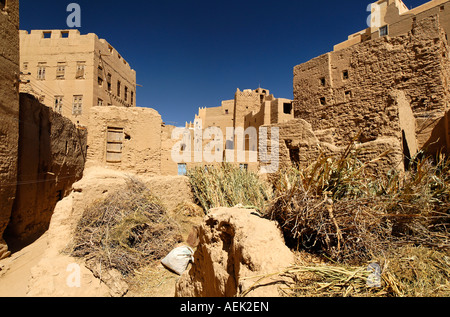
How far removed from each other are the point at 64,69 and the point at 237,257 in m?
17.8

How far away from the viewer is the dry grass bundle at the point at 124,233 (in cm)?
445

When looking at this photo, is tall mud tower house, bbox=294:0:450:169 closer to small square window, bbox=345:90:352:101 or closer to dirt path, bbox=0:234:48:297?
small square window, bbox=345:90:352:101

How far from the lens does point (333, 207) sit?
2.01 m

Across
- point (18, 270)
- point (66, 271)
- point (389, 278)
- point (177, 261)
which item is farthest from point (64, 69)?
point (389, 278)

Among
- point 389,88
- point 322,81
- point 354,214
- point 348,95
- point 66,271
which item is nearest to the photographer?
point 354,214

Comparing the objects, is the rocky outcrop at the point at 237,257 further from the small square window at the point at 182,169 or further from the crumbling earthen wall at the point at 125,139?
the small square window at the point at 182,169

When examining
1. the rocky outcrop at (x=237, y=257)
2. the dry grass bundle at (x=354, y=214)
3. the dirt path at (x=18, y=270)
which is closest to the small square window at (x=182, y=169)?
the dirt path at (x=18, y=270)

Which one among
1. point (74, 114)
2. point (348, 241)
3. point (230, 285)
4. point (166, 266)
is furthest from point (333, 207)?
point (74, 114)

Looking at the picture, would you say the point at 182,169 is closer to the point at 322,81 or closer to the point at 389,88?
the point at 322,81

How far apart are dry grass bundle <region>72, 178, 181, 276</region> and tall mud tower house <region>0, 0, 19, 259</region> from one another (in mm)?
2489

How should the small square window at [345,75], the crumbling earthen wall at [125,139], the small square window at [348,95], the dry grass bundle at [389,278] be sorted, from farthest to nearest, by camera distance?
the small square window at [345,75], the small square window at [348,95], the crumbling earthen wall at [125,139], the dry grass bundle at [389,278]

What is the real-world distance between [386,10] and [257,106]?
11.7 meters

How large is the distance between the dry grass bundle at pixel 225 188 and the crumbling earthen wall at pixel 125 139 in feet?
6.05

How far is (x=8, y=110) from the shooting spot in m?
5.80
